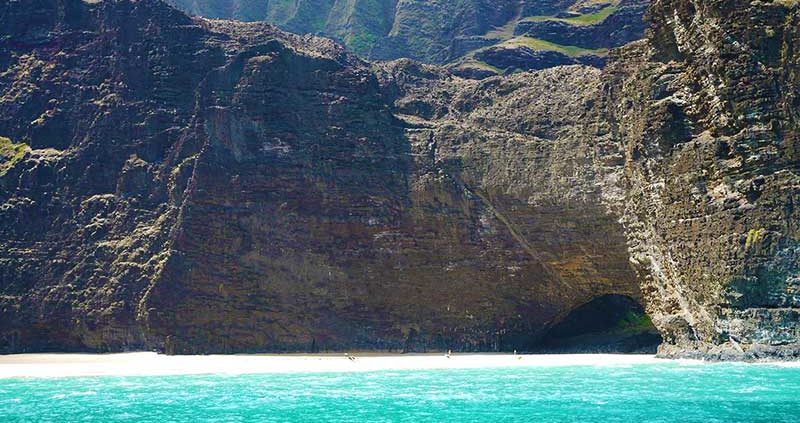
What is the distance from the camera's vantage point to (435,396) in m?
32.7

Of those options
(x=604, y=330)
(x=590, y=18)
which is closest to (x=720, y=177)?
(x=604, y=330)

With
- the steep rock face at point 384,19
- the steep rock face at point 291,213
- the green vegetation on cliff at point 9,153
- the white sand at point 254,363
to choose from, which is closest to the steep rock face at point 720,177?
the white sand at point 254,363

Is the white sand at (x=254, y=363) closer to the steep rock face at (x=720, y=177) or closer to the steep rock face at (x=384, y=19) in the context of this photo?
the steep rock face at (x=720, y=177)

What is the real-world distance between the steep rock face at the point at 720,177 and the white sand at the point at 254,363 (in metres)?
4.20

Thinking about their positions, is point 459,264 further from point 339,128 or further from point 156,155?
point 156,155

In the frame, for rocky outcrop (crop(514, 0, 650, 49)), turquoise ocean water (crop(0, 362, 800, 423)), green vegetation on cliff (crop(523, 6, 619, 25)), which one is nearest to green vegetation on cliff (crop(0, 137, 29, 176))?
turquoise ocean water (crop(0, 362, 800, 423))

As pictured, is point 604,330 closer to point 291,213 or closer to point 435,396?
point 291,213

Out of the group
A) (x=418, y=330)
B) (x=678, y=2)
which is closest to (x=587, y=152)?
(x=678, y=2)

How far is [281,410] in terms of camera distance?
29.9m

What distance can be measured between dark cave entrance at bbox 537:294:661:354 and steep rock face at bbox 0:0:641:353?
1907 mm

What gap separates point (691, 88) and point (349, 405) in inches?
959

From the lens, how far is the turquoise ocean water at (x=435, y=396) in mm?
27938

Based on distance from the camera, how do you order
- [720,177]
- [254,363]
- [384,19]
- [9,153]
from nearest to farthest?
[720,177] < [254,363] < [9,153] < [384,19]

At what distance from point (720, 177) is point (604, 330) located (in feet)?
47.9
